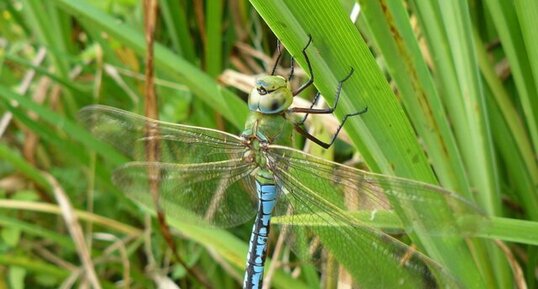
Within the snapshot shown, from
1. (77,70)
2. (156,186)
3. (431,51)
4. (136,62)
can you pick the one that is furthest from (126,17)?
(431,51)

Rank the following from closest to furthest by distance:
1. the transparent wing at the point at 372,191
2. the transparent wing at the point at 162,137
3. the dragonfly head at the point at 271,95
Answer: the transparent wing at the point at 372,191 < the dragonfly head at the point at 271,95 < the transparent wing at the point at 162,137

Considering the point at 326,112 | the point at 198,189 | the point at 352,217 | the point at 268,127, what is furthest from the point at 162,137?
the point at 352,217

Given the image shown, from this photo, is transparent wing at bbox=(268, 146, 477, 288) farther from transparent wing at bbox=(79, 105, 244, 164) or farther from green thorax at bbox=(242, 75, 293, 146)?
transparent wing at bbox=(79, 105, 244, 164)

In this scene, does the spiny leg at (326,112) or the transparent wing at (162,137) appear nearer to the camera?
the spiny leg at (326,112)

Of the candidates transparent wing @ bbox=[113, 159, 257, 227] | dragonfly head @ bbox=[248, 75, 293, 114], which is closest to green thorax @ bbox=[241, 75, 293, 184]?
dragonfly head @ bbox=[248, 75, 293, 114]

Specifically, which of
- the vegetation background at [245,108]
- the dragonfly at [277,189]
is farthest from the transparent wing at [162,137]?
the vegetation background at [245,108]

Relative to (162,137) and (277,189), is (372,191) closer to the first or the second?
(277,189)

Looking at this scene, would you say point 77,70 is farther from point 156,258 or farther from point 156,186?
point 156,186

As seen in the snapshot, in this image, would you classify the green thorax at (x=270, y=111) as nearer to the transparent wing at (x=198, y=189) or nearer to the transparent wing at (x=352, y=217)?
the transparent wing at (x=352, y=217)
